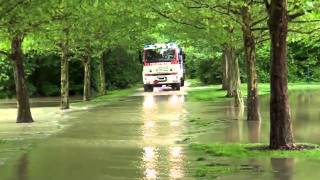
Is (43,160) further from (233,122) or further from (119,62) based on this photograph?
(119,62)

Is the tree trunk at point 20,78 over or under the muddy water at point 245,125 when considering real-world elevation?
over

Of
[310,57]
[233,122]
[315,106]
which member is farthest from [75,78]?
[233,122]

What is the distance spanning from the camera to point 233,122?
1945 centimetres

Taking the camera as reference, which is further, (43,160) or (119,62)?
(119,62)

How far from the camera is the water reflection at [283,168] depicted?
953cm

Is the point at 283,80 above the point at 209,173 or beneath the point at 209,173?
above

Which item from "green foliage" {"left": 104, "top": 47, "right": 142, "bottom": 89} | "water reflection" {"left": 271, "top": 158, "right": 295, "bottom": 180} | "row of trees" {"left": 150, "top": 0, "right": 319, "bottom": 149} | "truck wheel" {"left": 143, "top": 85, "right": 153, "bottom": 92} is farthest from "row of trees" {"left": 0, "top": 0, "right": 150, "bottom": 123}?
"green foliage" {"left": 104, "top": 47, "right": 142, "bottom": 89}

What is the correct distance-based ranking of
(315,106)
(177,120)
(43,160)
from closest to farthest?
(43,160)
(177,120)
(315,106)

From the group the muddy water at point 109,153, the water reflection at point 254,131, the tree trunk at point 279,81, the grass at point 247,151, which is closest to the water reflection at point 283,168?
the grass at point 247,151

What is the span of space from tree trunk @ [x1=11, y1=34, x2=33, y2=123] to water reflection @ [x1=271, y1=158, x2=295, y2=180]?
13596 millimetres

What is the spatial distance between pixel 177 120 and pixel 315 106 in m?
7.56

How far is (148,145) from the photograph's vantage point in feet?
47.1

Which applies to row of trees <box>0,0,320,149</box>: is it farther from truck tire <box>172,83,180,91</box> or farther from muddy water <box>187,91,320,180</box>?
truck tire <box>172,83,180,91</box>

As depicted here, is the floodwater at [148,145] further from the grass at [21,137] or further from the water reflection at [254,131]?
the grass at [21,137]
